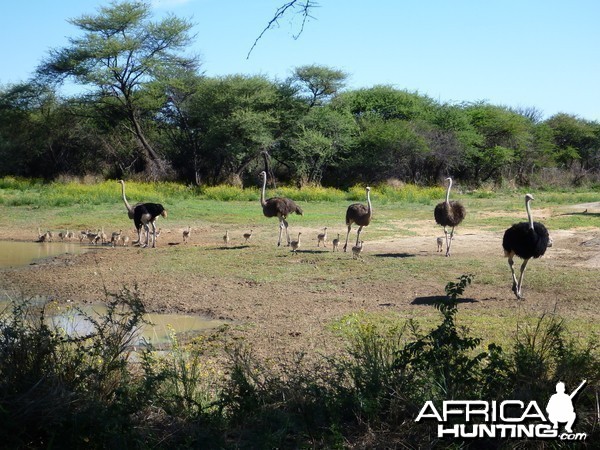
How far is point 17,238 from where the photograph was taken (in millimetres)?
21016

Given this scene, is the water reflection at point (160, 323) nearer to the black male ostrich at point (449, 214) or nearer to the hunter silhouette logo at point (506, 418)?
the hunter silhouette logo at point (506, 418)

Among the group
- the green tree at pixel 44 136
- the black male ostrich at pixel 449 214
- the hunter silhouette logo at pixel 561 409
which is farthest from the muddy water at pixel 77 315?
the green tree at pixel 44 136

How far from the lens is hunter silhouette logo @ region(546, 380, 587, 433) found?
4676mm

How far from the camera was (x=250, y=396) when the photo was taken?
5.23m

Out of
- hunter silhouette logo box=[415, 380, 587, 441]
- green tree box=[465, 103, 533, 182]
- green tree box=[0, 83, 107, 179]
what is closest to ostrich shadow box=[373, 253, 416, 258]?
hunter silhouette logo box=[415, 380, 587, 441]

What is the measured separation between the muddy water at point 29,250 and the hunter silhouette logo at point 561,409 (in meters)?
14.2

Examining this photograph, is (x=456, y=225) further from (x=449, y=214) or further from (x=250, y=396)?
(x=250, y=396)

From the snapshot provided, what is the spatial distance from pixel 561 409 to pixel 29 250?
16621 mm

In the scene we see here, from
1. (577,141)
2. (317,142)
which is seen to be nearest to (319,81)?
(317,142)

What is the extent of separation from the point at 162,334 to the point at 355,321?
11.5 ft

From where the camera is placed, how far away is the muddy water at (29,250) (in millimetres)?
17159

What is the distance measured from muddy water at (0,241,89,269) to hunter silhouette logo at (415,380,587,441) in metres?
13.7

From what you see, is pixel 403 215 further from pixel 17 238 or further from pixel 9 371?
pixel 9 371

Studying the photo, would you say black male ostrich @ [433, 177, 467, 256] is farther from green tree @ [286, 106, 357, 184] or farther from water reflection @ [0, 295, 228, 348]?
green tree @ [286, 106, 357, 184]
